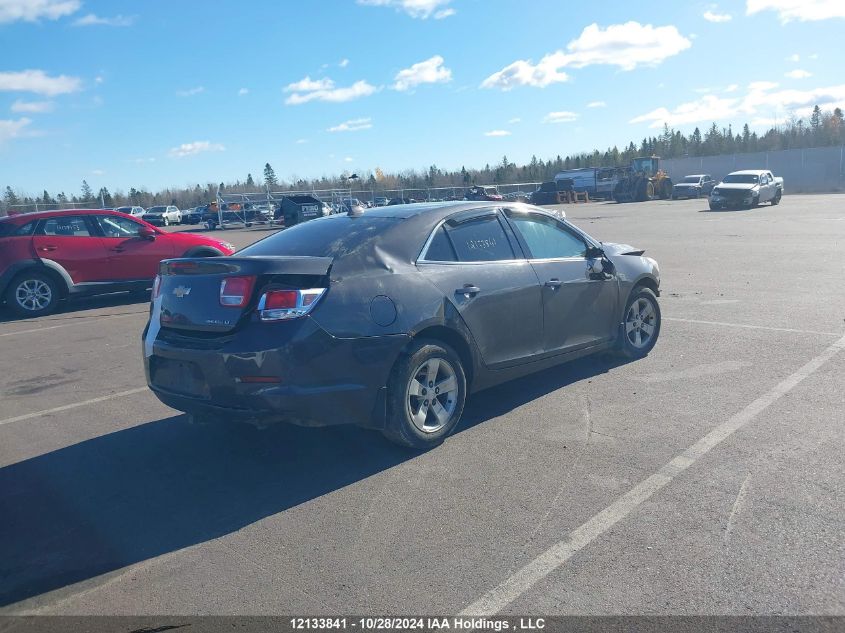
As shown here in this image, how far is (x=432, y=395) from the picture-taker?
17.1 feet

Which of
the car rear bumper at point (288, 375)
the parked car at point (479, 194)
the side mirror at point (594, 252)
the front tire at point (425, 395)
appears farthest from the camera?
the parked car at point (479, 194)

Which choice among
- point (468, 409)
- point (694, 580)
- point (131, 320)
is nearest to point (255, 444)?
point (468, 409)

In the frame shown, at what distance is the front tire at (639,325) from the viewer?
7203 mm

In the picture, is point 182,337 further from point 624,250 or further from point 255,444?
point 624,250

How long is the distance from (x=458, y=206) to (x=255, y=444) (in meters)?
2.41

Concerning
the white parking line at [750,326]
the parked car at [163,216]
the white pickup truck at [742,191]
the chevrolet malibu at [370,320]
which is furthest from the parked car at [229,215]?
the chevrolet malibu at [370,320]

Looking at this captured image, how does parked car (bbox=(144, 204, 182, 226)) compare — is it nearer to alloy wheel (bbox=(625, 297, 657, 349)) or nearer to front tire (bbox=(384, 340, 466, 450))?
alloy wheel (bbox=(625, 297, 657, 349))

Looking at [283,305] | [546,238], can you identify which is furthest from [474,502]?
[546,238]

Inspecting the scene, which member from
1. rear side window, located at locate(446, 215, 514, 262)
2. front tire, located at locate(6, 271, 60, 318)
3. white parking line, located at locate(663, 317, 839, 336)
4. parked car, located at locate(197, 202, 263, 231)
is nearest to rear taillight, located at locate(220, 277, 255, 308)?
rear side window, located at locate(446, 215, 514, 262)

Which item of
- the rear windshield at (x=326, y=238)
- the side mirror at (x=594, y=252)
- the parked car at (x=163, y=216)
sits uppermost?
the parked car at (x=163, y=216)

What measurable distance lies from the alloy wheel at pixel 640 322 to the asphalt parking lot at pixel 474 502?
0.31 m

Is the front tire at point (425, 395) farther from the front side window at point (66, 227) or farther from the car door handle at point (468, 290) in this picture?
the front side window at point (66, 227)

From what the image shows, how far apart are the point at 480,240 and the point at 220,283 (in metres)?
2.08

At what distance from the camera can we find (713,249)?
17594 mm
